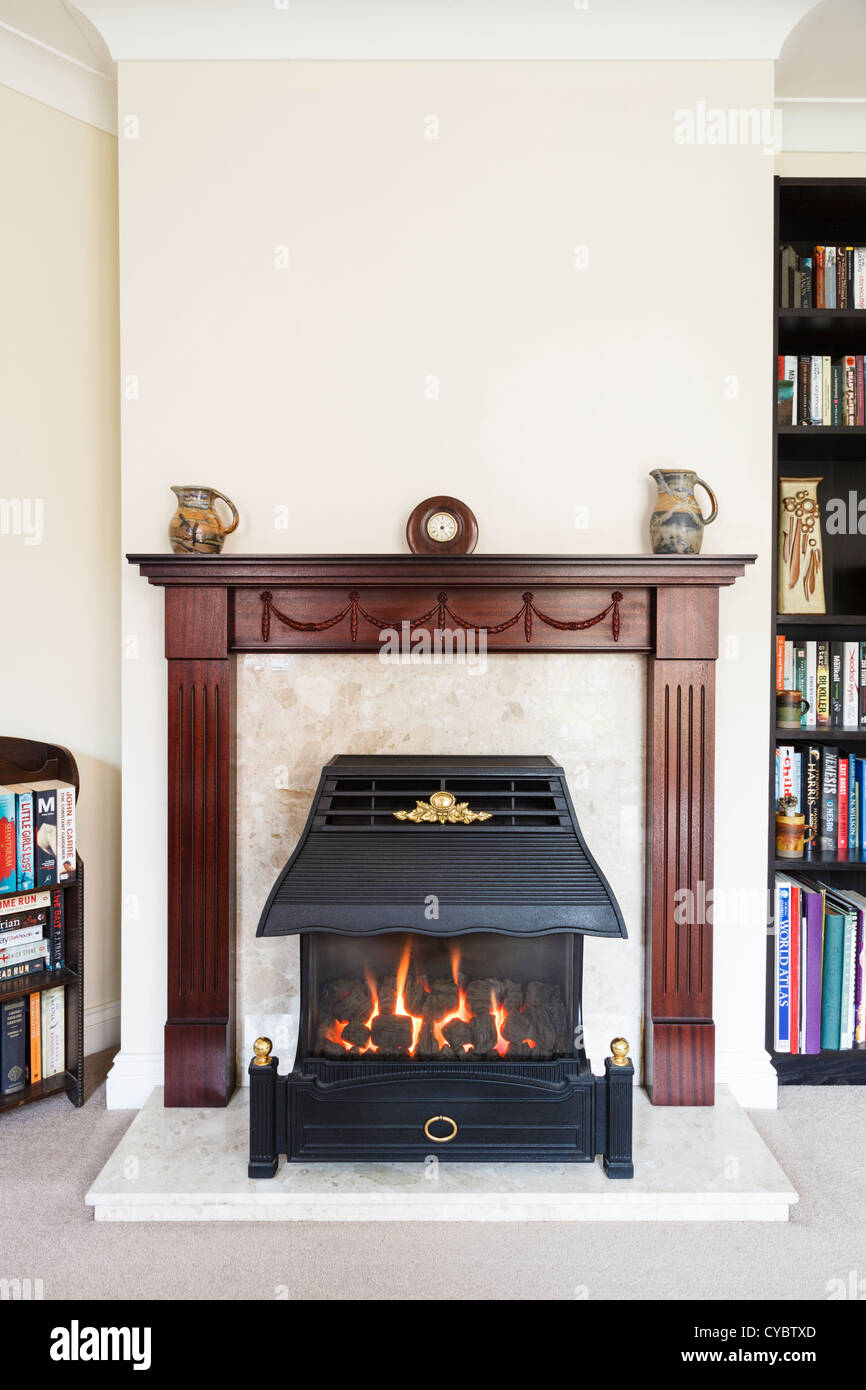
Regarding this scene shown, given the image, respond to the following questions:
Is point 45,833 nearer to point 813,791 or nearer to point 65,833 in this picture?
point 65,833

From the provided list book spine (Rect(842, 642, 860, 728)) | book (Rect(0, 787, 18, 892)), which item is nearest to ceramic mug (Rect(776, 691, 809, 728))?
book spine (Rect(842, 642, 860, 728))

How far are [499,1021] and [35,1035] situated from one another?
4.45ft

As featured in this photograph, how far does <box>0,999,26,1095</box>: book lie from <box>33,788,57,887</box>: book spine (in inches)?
13.8

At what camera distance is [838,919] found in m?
2.45

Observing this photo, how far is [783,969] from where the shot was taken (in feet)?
8.08

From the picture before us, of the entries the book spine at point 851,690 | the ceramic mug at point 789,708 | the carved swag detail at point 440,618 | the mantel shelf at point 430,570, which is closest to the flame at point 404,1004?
the carved swag detail at point 440,618

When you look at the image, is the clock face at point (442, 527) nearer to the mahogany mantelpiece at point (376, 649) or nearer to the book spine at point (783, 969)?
the mahogany mantelpiece at point (376, 649)

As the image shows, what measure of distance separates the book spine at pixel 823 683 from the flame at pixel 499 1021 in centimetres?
133

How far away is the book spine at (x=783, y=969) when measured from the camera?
96.1 inches

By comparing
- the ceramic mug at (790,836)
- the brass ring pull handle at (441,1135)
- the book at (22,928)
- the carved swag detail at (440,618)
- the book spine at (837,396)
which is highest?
the book spine at (837,396)

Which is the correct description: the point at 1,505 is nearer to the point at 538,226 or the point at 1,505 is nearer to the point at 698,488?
the point at 538,226

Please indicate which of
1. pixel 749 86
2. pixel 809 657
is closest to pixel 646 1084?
pixel 809 657

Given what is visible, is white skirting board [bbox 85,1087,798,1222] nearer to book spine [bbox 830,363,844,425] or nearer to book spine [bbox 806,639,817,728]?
book spine [bbox 806,639,817,728]

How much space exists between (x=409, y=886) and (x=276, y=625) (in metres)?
0.83
